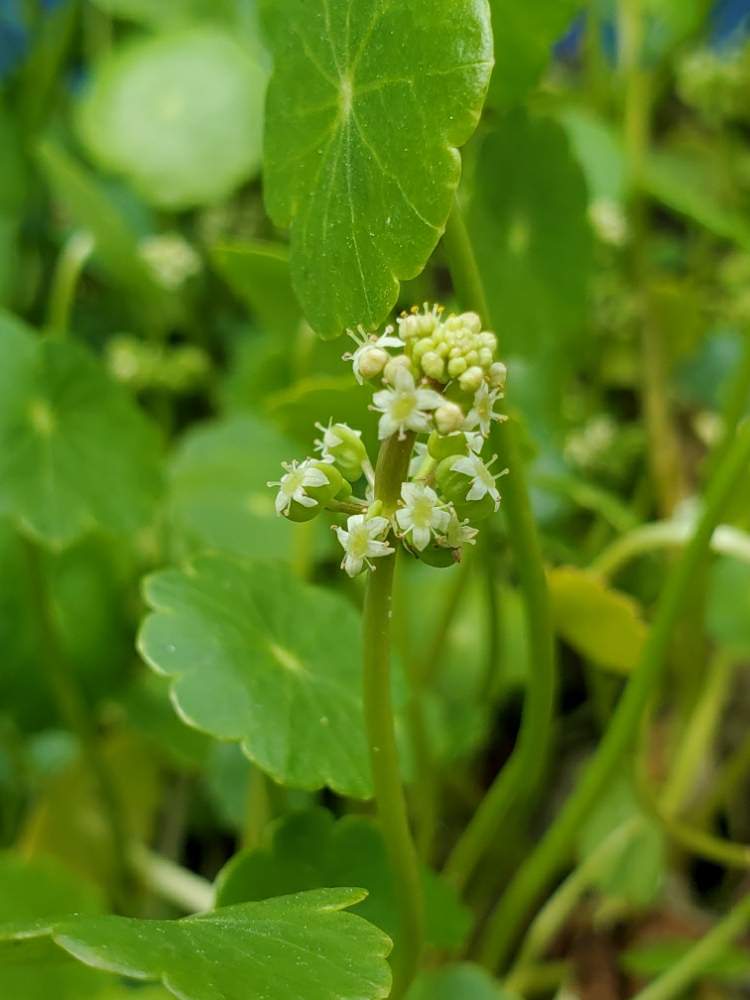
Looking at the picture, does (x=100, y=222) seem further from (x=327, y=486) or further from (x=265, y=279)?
(x=327, y=486)

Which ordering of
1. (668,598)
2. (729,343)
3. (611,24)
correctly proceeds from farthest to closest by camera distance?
1. (611,24)
2. (729,343)
3. (668,598)

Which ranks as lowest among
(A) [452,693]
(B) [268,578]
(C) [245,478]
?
(A) [452,693]

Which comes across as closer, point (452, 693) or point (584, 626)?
point (584, 626)

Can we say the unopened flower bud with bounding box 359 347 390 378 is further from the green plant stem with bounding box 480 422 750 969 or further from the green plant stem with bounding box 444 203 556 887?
the green plant stem with bounding box 480 422 750 969

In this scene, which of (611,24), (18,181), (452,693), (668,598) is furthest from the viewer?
(611,24)

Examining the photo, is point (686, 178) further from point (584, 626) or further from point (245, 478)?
point (584, 626)

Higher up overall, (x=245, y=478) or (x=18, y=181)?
(x=18, y=181)

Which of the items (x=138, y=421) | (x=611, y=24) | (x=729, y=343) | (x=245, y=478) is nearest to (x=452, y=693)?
(x=245, y=478)

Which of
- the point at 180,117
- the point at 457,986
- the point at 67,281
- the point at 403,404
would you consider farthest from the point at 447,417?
the point at 180,117
